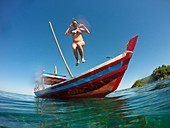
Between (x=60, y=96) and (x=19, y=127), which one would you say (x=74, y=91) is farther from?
(x=19, y=127)

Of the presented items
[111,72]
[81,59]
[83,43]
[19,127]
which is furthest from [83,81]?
[19,127]

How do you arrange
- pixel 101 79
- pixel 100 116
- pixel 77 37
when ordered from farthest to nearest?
pixel 77 37, pixel 101 79, pixel 100 116

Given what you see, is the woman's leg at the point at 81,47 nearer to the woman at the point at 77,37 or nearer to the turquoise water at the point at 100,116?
the woman at the point at 77,37

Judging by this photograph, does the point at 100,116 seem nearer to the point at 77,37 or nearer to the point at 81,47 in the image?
the point at 81,47

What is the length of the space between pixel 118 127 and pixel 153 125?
0.40m

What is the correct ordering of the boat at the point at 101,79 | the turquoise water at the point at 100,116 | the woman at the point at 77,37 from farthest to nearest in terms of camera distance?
the woman at the point at 77,37, the boat at the point at 101,79, the turquoise water at the point at 100,116

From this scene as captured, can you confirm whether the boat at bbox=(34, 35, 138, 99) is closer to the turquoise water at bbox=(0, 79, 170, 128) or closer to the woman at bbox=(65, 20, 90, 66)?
the woman at bbox=(65, 20, 90, 66)

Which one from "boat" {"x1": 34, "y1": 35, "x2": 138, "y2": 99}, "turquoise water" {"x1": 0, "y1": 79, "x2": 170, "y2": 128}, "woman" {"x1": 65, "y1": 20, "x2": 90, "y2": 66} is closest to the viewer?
"turquoise water" {"x1": 0, "y1": 79, "x2": 170, "y2": 128}

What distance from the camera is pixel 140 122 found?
1168 millimetres

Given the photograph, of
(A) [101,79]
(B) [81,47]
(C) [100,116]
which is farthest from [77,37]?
(C) [100,116]

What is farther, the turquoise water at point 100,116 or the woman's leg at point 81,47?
the woman's leg at point 81,47

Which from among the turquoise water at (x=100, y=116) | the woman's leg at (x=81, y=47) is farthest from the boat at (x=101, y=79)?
the turquoise water at (x=100, y=116)

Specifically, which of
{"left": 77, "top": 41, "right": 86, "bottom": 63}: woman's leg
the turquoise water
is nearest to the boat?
{"left": 77, "top": 41, "right": 86, "bottom": 63}: woman's leg

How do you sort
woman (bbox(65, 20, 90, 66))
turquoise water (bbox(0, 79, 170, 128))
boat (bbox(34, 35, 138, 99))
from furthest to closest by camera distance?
woman (bbox(65, 20, 90, 66)), boat (bbox(34, 35, 138, 99)), turquoise water (bbox(0, 79, 170, 128))
